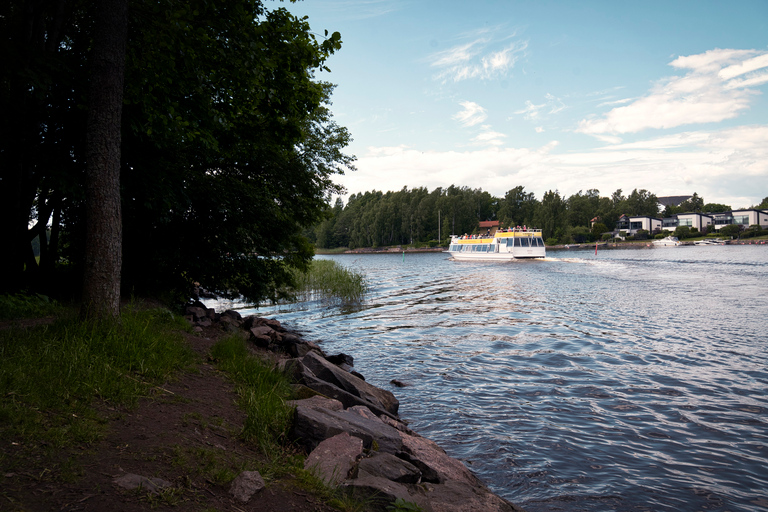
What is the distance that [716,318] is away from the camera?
1944 centimetres

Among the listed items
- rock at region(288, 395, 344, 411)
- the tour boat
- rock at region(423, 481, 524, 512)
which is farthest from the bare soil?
the tour boat

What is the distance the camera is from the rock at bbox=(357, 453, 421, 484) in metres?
4.91

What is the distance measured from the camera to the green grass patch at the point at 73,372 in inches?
163

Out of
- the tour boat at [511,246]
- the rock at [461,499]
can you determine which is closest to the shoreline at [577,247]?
the tour boat at [511,246]

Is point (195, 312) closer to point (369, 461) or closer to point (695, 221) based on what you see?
point (369, 461)

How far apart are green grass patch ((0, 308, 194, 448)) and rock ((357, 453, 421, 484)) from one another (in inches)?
101

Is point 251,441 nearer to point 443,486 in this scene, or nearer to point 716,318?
point 443,486

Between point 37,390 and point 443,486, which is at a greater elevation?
point 37,390

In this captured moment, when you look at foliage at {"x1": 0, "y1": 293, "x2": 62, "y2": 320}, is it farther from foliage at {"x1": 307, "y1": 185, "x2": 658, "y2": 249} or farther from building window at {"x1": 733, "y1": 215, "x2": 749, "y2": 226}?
building window at {"x1": 733, "y1": 215, "x2": 749, "y2": 226}

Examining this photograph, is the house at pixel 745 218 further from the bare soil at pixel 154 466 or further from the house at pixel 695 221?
the bare soil at pixel 154 466

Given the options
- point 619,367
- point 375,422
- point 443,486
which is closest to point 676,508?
point 443,486

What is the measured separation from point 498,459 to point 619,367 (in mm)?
6827

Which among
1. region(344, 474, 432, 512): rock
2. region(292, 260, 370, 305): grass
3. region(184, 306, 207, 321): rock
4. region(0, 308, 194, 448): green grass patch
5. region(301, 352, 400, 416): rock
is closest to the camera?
region(0, 308, 194, 448): green grass patch

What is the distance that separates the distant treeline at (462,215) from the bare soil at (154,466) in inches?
5144
